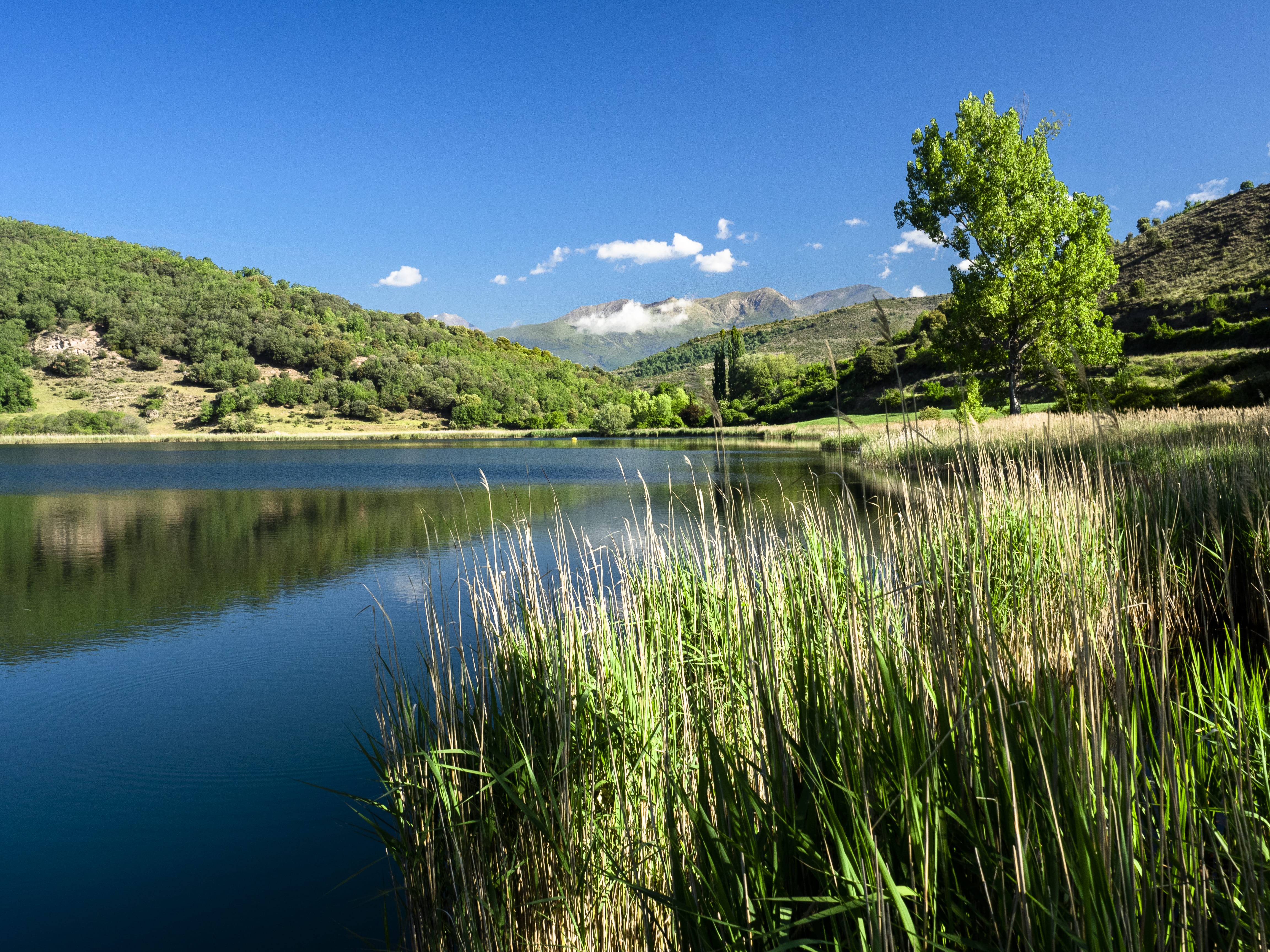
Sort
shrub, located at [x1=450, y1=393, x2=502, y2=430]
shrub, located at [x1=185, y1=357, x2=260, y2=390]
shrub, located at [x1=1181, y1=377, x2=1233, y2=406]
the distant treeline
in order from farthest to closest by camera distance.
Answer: shrub, located at [x1=450, y1=393, x2=502, y2=430] < shrub, located at [x1=185, y1=357, x2=260, y2=390] < the distant treeline < shrub, located at [x1=1181, y1=377, x2=1233, y2=406]

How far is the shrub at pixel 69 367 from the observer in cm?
6575

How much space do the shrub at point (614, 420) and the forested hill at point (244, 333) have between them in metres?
7.67

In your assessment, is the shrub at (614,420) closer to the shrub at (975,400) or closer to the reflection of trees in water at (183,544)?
the reflection of trees in water at (183,544)

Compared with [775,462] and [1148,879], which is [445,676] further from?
[775,462]

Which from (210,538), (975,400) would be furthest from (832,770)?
(975,400)

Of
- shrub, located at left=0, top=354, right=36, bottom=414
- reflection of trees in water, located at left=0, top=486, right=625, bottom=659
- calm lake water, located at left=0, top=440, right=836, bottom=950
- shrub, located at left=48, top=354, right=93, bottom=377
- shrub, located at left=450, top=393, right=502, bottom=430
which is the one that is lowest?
calm lake water, located at left=0, top=440, right=836, bottom=950

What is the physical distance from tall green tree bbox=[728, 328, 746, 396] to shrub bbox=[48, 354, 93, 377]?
201ft

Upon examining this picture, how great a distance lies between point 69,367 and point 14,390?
9644 mm

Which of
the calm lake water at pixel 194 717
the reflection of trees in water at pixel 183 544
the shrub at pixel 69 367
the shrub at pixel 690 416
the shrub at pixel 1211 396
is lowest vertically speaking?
the calm lake water at pixel 194 717

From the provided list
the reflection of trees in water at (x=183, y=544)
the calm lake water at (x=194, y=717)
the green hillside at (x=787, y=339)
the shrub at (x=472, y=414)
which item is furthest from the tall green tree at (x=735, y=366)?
the calm lake water at (x=194, y=717)

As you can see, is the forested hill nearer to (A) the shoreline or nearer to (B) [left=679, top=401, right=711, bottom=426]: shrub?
(A) the shoreline

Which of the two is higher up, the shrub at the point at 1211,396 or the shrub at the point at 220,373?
the shrub at the point at 220,373

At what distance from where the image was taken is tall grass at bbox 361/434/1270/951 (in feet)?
3.98

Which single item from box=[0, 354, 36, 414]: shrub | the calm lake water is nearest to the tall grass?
the calm lake water
